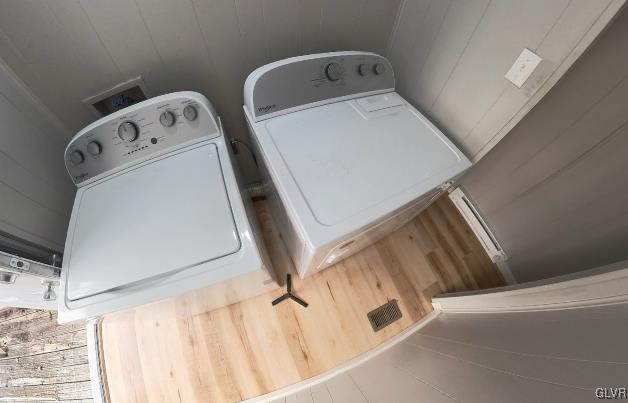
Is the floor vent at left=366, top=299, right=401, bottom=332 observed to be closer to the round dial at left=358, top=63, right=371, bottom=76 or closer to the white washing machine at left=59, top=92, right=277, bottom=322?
the white washing machine at left=59, top=92, right=277, bottom=322

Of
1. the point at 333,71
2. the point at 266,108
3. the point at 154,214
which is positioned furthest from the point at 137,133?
the point at 333,71

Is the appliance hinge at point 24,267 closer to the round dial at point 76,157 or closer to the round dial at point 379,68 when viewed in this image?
the round dial at point 76,157

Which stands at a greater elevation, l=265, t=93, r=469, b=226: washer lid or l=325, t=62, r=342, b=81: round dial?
l=325, t=62, r=342, b=81: round dial

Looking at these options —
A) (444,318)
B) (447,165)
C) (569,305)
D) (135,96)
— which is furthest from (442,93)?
(135,96)

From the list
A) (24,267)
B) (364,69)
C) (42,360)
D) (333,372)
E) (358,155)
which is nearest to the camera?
(24,267)

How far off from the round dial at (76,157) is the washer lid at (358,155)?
711 mm

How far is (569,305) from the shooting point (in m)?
0.91

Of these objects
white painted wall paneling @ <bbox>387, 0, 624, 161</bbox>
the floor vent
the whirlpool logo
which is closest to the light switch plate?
white painted wall paneling @ <bbox>387, 0, 624, 161</bbox>

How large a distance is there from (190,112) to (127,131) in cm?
24

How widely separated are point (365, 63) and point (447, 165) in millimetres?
586

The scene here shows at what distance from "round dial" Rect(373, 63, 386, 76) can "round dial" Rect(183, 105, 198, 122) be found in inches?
31.5

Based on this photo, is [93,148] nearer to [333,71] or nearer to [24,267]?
[24,267]

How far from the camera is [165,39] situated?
3.02 ft

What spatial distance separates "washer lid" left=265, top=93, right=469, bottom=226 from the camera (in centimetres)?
78
